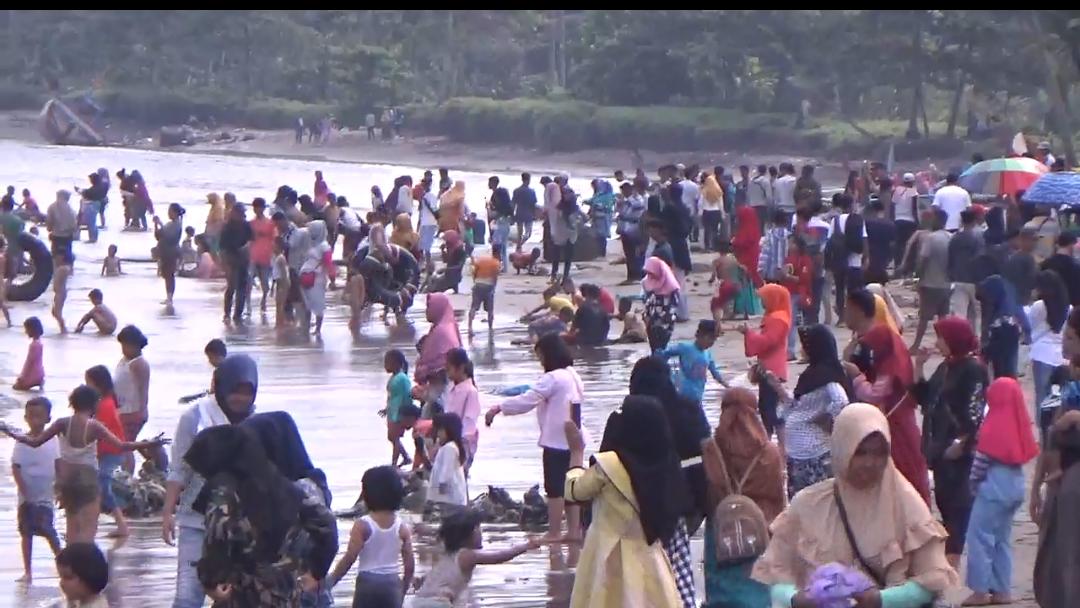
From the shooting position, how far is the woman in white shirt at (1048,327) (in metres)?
12.8

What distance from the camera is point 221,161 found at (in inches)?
3278

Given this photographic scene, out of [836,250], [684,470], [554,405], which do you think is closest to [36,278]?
[836,250]

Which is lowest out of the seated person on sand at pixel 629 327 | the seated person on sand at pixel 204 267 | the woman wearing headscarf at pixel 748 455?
the seated person on sand at pixel 204 267

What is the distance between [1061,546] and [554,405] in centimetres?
439

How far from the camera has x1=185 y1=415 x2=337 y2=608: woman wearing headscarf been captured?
22.4ft

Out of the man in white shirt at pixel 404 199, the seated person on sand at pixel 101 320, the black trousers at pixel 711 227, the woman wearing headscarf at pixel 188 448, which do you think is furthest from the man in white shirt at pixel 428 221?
the woman wearing headscarf at pixel 188 448

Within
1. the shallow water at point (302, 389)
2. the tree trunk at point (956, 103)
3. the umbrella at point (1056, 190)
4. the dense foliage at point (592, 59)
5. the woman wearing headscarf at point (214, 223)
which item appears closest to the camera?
the shallow water at point (302, 389)

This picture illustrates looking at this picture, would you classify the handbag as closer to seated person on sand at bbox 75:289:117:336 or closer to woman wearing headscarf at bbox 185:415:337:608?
woman wearing headscarf at bbox 185:415:337:608

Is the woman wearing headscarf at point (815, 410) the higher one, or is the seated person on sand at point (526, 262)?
the woman wearing headscarf at point (815, 410)

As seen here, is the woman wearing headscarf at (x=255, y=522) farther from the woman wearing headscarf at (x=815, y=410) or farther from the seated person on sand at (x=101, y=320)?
the seated person on sand at (x=101, y=320)

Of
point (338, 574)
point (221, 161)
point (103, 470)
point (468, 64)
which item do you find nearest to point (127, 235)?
point (103, 470)

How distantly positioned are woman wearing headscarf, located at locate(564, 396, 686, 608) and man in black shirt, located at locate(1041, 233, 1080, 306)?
7.95 meters

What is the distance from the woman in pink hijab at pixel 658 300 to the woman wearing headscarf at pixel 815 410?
7.42 meters

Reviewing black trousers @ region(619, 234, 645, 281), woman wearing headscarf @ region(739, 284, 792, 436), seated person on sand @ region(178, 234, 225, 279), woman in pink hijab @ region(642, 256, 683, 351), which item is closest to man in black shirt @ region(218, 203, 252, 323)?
black trousers @ region(619, 234, 645, 281)
